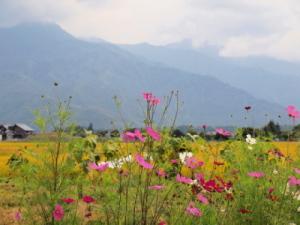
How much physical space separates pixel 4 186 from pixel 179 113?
26.0ft

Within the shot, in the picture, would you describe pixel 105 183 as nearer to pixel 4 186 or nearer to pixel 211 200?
pixel 211 200

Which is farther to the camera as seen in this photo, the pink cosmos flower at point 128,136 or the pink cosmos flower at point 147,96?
the pink cosmos flower at point 147,96

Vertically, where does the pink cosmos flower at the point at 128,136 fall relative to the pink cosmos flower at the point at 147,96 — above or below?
below

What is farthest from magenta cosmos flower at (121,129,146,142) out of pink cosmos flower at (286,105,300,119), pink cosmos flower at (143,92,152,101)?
pink cosmos flower at (286,105,300,119)

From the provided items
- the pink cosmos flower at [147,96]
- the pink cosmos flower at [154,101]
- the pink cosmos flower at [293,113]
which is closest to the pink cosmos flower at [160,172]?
the pink cosmos flower at [154,101]

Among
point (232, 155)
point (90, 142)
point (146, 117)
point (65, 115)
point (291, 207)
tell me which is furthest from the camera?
point (90, 142)

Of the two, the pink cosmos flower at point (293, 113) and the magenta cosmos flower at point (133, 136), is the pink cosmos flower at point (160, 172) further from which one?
the pink cosmos flower at point (293, 113)

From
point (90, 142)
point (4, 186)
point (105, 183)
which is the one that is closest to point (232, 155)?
point (90, 142)

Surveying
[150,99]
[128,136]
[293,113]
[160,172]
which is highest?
[150,99]

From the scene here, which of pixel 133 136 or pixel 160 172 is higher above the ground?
pixel 133 136

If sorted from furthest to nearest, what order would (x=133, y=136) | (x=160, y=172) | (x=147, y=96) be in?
(x=160, y=172) < (x=147, y=96) < (x=133, y=136)

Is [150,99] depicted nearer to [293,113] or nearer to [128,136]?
[128,136]

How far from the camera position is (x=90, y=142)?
36.9ft

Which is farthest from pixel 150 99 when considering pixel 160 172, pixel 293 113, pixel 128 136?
pixel 293 113
